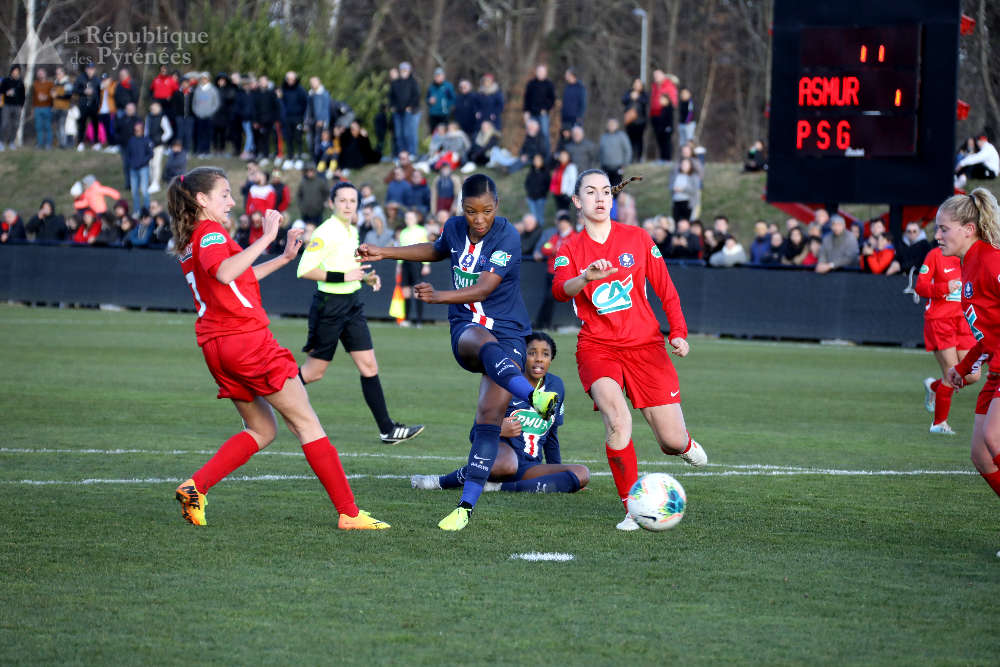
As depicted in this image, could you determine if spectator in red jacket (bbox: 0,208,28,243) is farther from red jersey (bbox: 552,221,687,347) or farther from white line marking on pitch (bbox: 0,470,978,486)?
red jersey (bbox: 552,221,687,347)

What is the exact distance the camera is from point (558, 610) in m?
5.84

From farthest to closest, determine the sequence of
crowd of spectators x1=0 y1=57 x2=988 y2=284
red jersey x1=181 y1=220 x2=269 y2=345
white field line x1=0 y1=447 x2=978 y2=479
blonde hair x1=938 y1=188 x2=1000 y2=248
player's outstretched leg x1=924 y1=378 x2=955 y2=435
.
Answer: crowd of spectators x1=0 y1=57 x2=988 y2=284 → player's outstretched leg x1=924 y1=378 x2=955 y2=435 → white field line x1=0 y1=447 x2=978 y2=479 → red jersey x1=181 y1=220 x2=269 y2=345 → blonde hair x1=938 y1=188 x2=1000 y2=248

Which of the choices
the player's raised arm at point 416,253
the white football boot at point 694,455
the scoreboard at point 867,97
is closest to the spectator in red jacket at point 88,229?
the scoreboard at point 867,97

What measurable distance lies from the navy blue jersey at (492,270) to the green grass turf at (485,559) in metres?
1.12

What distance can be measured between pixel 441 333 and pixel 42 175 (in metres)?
21.1

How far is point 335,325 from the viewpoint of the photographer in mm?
11969

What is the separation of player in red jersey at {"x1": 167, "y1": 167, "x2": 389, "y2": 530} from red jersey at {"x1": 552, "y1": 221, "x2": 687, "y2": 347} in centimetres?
158

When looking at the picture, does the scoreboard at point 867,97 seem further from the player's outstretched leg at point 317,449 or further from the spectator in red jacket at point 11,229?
the spectator in red jacket at point 11,229

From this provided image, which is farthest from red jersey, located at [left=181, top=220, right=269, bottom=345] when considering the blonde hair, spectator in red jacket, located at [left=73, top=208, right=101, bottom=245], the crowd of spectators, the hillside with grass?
spectator in red jacket, located at [left=73, top=208, right=101, bottom=245]

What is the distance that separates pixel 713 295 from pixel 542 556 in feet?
61.9

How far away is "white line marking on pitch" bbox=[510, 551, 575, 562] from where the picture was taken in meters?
6.89

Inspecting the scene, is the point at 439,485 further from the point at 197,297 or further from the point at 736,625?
the point at 736,625

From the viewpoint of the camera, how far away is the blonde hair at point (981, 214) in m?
7.22

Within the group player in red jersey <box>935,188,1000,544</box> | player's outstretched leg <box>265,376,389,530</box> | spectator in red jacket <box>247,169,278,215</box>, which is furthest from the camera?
spectator in red jacket <box>247,169,278,215</box>
